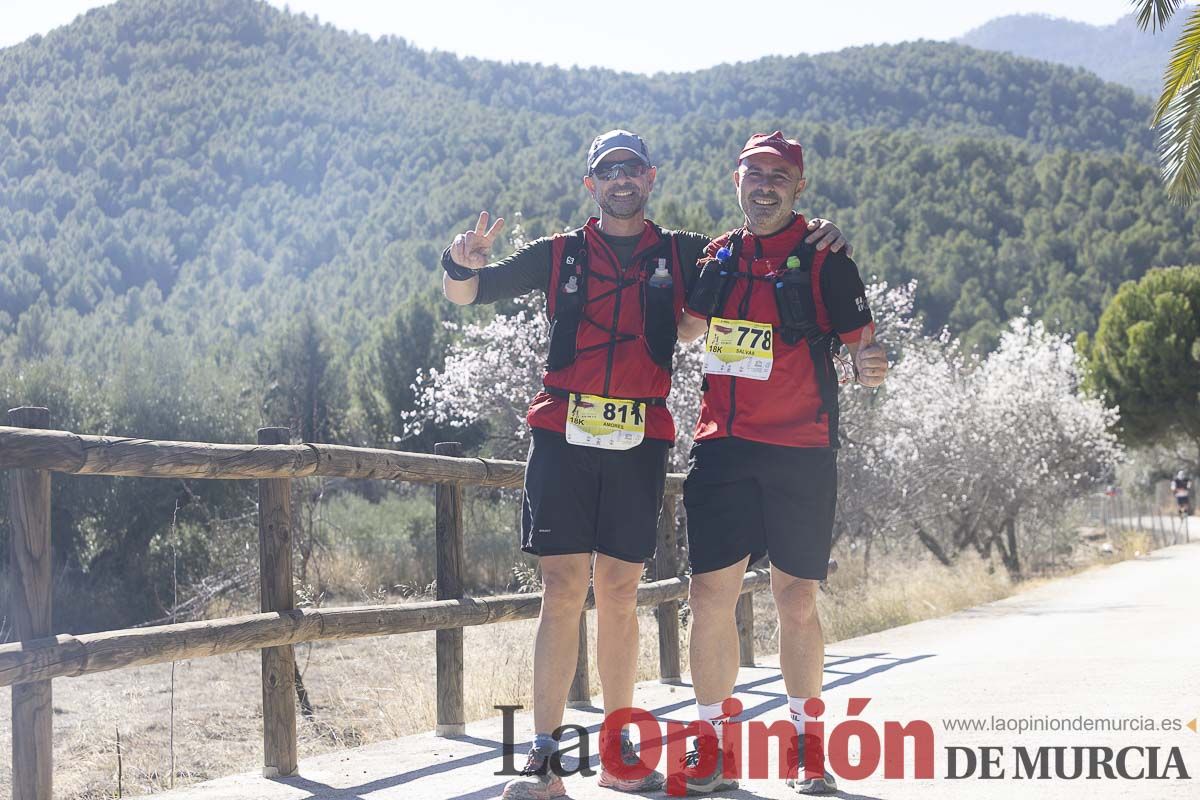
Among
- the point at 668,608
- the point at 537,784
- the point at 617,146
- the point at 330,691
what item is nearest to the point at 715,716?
the point at 537,784

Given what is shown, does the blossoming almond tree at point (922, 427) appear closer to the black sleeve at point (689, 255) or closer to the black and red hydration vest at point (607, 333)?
the black sleeve at point (689, 255)

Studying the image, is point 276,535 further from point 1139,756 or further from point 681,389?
point 681,389

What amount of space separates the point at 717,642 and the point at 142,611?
830 inches

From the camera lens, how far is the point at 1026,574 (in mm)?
26156

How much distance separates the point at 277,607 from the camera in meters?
5.17

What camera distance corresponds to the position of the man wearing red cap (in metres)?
4.45

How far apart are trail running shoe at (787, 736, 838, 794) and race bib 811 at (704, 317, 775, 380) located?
1167 mm

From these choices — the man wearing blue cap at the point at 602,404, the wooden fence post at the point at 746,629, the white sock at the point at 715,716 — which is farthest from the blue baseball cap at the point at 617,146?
the wooden fence post at the point at 746,629

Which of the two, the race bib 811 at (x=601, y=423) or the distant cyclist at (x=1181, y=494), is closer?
the race bib 811 at (x=601, y=423)

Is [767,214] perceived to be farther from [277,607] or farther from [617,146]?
[277,607]

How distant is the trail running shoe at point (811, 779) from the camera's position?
14.1 ft

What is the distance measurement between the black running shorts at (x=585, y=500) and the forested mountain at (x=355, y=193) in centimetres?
2106

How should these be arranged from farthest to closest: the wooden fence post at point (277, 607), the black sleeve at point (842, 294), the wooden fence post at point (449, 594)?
the wooden fence post at point (449, 594)
the wooden fence post at point (277, 607)
the black sleeve at point (842, 294)

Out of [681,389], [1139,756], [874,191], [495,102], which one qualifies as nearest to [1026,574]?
[681,389]
